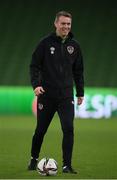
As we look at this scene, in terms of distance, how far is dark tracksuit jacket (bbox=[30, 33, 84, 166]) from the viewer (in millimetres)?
8188

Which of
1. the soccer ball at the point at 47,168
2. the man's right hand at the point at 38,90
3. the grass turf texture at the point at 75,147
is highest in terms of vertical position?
the man's right hand at the point at 38,90

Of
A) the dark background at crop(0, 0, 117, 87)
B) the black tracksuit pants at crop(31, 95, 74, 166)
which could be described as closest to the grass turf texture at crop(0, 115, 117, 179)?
the black tracksuit pants at crop(31, 95, 74, 166)

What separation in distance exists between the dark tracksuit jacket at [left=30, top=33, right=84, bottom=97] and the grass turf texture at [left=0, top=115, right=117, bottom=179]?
3.39 feet

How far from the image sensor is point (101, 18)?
28031mm

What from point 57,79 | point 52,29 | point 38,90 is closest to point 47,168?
point 38,90

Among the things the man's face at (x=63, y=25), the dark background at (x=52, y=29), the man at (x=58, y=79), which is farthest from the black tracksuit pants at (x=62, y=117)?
the dark background at (x=52, y=29)

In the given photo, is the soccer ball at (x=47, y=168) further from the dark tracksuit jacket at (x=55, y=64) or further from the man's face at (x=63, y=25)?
the man's face at (x=63, y=25)

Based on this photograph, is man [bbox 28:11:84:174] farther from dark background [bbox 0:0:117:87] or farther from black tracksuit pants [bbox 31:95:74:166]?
dark background [bbox 0:0:117:87]

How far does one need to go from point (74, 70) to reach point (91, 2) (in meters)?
20.7

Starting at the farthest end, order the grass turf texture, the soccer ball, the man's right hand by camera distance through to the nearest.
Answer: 1. the grass turf texture
2. the man's right hand
3. the soccer ball

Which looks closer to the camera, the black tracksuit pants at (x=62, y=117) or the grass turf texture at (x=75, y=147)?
the black tracksuit pants at (x=62, y=117)

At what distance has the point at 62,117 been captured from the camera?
26.9ft

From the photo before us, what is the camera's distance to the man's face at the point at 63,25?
8078mm

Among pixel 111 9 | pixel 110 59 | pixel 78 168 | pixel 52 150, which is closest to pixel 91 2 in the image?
pixel 111 9
